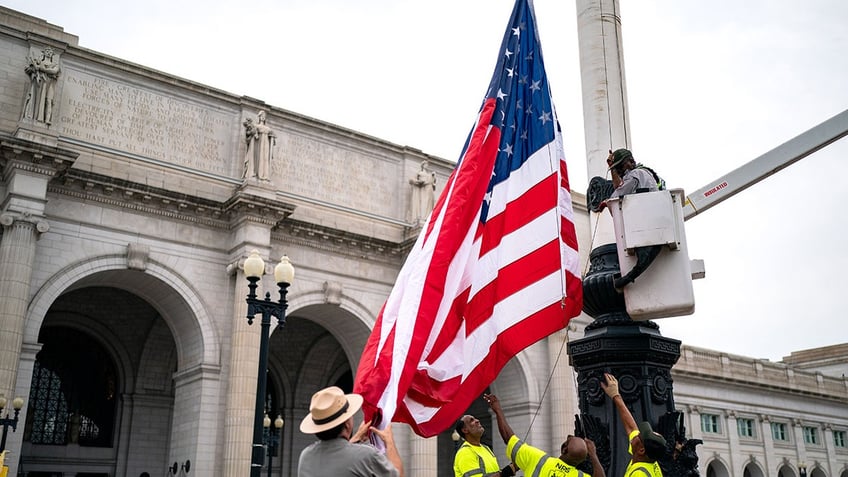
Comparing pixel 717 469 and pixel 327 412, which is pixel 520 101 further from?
pixel 717 469

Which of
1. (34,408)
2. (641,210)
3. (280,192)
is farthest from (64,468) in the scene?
(641,210)

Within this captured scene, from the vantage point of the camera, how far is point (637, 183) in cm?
584

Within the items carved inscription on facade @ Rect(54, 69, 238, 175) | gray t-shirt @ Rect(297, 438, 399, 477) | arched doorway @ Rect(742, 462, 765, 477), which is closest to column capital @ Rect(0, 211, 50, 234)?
carved inscription on facade @ Rect(54, 69, 238, 175)

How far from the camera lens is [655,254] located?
536 centimetres

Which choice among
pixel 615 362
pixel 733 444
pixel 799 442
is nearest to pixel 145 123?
pixel 615 362

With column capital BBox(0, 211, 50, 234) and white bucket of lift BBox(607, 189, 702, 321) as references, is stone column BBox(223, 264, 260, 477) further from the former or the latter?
white bucket of lift BBox(607, 189, 702, 321)

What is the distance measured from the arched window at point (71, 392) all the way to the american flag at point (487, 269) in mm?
28794

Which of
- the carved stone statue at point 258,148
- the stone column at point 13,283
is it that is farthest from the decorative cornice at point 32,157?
the carved stone statue at point 258,148

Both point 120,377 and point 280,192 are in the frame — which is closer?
point 280,192

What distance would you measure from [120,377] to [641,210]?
1241 inches

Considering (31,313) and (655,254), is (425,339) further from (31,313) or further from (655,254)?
(31,313)

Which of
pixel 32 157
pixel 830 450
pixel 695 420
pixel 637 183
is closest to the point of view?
pixel 637 183

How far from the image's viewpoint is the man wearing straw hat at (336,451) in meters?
4.66

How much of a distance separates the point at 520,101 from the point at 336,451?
4596 millimetres
